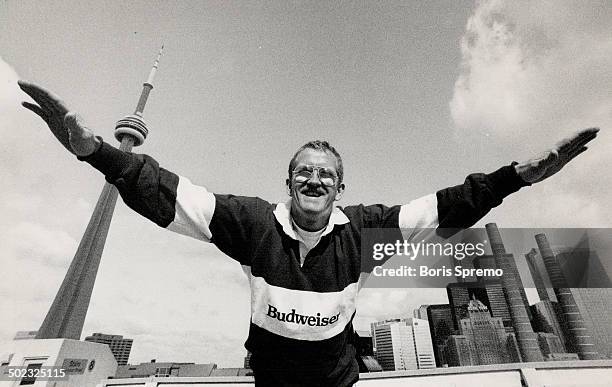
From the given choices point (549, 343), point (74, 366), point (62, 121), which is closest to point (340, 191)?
point (62, 121)

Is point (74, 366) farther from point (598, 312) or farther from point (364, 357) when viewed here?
point (598, 312)

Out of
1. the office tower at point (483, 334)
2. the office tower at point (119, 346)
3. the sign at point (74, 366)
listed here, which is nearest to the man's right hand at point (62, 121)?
the sign at point (74, 366)

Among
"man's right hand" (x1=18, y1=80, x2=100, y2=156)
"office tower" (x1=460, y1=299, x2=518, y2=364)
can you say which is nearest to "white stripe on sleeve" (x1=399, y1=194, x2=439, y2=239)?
"man's right hand" (x1=18, y1=80, x2=100, y2=156)

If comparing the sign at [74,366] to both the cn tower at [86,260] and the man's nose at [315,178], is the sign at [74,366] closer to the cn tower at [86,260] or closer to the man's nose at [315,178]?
the cn tower at [86,260]

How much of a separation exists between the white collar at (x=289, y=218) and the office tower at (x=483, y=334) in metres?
179

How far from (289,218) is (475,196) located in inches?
58.8

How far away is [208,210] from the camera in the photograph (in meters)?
2.30

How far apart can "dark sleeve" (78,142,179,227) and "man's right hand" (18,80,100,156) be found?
7cm

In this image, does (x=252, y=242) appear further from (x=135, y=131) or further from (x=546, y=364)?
(x=135, y=131)

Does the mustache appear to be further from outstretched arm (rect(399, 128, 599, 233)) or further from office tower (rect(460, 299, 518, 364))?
office tower (rect(460, 299, 518, 364))

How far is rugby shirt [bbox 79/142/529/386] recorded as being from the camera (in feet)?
7.12

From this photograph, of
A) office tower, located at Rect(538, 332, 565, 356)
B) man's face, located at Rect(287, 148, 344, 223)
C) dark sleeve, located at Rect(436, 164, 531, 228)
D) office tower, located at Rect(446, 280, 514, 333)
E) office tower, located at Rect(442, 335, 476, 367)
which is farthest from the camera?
office tower, located at Rect(446, 280, 514, 333)

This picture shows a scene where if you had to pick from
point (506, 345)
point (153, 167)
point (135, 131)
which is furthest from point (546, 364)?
point (506, 345)

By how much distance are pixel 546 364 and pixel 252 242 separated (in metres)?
13.9
